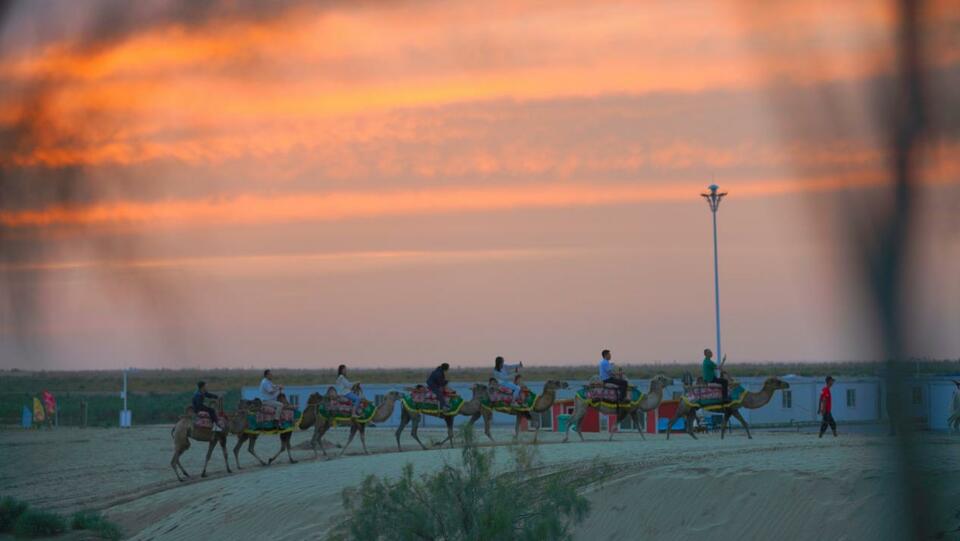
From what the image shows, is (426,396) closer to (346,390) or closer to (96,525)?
(346,390)

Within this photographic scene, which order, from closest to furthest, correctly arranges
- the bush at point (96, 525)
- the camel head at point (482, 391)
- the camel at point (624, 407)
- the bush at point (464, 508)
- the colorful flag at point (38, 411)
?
the bush at point (464, 508), the bush at point (96, 525), the camel at point (624, 407), the camel head at point (482, 391), the colorful flag at point (38, 411)

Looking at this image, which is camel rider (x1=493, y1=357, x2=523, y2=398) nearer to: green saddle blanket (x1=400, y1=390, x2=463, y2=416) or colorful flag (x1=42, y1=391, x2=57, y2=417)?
green saddle blanket (x1=400, y1=390, x2=463, y2=416)

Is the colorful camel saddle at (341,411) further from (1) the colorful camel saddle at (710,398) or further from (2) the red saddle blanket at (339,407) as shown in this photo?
(1) the colorful camel saddle at (710,398)

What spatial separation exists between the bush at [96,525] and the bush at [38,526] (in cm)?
32

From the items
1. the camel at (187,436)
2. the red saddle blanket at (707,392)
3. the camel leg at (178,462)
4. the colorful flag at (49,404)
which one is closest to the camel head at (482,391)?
the red saddle blanket at (707,392)

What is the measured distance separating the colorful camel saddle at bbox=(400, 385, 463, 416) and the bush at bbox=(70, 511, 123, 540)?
8986 millimetres

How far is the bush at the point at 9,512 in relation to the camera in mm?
35375

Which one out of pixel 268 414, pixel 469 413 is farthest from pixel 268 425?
pixel 469 413

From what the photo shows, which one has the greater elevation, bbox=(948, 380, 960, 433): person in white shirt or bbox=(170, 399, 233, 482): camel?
bbox=(948, 380, 960, 433): person in white shirt

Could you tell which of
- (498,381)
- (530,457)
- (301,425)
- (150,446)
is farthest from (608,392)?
(150,446)

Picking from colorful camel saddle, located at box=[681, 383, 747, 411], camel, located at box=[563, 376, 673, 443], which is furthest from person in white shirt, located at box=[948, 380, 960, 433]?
camel, located at box=[563, 376, 673, 443]

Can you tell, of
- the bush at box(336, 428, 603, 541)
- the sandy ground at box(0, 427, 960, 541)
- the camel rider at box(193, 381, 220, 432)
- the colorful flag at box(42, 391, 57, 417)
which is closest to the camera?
the bush at box(336, 428, 603, 541)

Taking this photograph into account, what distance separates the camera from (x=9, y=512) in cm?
3594

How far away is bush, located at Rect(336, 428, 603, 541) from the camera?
21984mm
